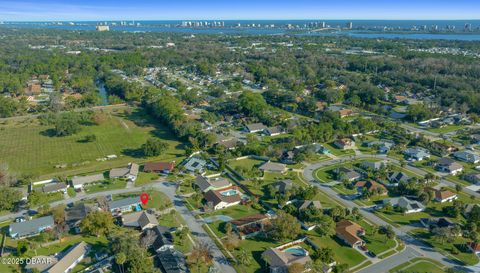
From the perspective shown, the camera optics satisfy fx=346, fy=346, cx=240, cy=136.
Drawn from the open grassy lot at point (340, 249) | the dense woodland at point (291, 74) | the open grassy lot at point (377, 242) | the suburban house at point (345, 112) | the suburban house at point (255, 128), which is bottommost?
the open grassy lot at point (340, 249)

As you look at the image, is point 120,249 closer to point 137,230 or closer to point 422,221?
point 137,230

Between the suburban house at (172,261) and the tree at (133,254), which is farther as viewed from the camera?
the suburban house at (172,261)

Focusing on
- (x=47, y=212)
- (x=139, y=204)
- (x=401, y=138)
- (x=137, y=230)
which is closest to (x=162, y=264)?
(x=137, y=230)

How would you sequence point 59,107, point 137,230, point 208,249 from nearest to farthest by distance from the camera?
point 208,249
point 137,230
point 59,107

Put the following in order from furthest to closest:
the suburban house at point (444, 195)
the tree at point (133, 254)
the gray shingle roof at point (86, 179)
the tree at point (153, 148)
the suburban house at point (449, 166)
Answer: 1. the tree at point (153, 148)
2. the suburban house at point (449, 166)
3. the gray shingle roof at point (86, 179)
4. the suburban house at point (444, 195)
5. the tree at point (133, 254)

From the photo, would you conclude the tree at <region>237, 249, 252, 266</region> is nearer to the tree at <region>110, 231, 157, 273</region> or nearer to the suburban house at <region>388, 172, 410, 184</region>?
the tree at <region>110, 231, 157, 273</region>

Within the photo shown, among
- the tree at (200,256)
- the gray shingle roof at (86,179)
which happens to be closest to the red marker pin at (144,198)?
the gray shingle roof at (86,179)

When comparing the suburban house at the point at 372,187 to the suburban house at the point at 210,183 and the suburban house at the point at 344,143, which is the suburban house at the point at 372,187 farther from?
the suburban house at the point at 210,183
